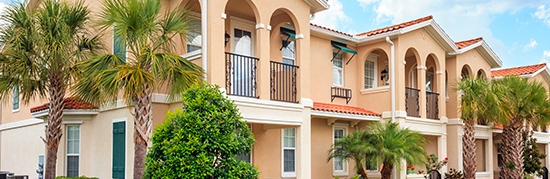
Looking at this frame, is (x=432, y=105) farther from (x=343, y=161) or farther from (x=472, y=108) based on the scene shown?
(x=343, y=161)

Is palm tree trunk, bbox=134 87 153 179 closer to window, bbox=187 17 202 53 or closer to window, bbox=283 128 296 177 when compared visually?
window, bbox=187 17 202 53

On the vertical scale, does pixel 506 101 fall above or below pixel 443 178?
above

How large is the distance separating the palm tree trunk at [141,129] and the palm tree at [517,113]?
48.5ft

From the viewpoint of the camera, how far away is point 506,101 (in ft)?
75.2

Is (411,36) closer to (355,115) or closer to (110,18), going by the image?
(355,115)

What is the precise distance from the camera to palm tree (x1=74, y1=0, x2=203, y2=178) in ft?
44.1

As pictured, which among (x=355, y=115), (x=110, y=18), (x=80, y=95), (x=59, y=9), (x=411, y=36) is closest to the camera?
(x=110, y=18)

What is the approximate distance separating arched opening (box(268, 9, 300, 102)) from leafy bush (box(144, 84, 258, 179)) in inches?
159

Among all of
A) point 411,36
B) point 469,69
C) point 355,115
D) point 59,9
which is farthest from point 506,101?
A: point 59,9

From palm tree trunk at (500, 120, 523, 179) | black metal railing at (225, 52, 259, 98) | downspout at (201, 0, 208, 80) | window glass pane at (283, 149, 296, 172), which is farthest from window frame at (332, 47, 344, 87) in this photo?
palm tree trunk at (500, 120, 523, 179)

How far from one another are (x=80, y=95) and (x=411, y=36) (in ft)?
40.3

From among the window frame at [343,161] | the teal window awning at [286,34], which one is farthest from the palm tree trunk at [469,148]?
the teal window awning at [286,34]

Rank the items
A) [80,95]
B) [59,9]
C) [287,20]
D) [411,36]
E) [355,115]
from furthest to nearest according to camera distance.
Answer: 1. [411,36]
2. [355,115]
3. [287,20]
4. [59,9]
5. [80,95]

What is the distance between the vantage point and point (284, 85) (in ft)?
58.1
